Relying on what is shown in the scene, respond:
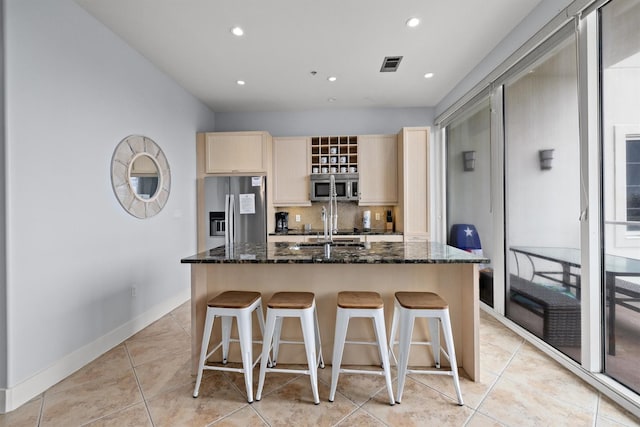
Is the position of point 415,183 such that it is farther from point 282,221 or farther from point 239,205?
point 239,205

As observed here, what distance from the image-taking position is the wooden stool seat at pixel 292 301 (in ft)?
5.82

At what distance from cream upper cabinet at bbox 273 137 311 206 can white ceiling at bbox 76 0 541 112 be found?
0.76 m

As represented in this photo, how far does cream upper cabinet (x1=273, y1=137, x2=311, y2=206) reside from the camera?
14.3 ft

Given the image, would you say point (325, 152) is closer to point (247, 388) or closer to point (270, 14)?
point (270, 14)

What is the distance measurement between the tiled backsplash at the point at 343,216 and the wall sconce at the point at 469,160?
1301mm

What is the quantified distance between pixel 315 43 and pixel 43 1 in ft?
6.64

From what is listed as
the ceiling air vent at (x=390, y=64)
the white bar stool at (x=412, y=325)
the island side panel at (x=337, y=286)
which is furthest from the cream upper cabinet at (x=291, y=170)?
the white bar stool at (x=412, y=325)

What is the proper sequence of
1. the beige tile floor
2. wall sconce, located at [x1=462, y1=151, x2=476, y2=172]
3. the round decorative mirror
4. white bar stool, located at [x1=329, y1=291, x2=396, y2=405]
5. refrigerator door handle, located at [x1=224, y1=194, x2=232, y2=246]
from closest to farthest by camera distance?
the beige tile floor
white bar stool, located at [x1=329, y1=291, x2=396, y2=405]
the round decorative mirror
wall sconce, located at [x1=462, y1=151, x2=476, y2=172]
refrigerator door handle, located at [x1=224, y1=194, x2=232, y2=246]

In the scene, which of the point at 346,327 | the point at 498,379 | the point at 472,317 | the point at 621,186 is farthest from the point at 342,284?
the point at 621,186

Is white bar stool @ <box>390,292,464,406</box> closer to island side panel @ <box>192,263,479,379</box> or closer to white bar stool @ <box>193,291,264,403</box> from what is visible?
island side panel @ <box>192,263,479,379</box>

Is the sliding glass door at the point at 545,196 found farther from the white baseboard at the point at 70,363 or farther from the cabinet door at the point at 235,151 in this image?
the white baseboard at the point at 70,363

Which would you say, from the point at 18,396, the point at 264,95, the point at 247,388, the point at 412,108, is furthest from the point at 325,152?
the point at 18,396

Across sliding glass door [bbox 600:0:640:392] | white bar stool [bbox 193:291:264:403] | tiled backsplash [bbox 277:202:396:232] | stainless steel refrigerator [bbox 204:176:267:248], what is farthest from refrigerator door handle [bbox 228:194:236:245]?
sliding glass door [bbox 600:0:640:392]

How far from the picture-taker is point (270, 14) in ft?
7.57
